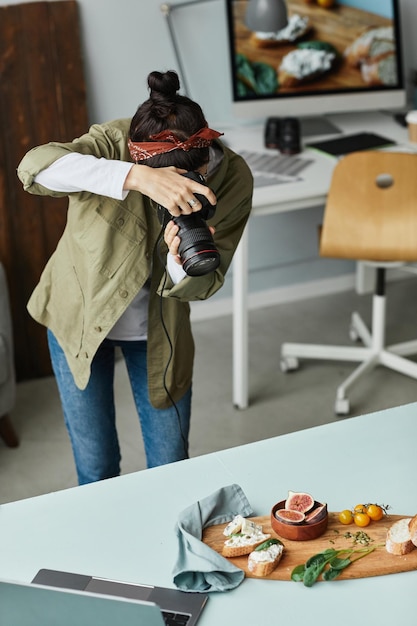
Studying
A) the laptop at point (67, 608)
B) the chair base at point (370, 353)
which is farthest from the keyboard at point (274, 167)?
the laptop at point (67, 608)

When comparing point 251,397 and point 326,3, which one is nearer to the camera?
point 251,397

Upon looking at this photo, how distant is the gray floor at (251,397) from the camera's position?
2967 mm

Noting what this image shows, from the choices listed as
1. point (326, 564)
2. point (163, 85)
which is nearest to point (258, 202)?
point (163, 85)

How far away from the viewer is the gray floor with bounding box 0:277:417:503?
297cm

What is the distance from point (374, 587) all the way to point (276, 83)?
2435mm

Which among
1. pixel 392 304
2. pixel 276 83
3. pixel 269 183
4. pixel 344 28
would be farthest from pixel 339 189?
pixel 392 304

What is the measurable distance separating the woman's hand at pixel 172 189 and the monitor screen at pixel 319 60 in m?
1.94

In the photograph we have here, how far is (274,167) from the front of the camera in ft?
10.7

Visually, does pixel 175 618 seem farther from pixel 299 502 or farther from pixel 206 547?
pixel 299 502

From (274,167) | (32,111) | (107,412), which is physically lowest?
(107,412)

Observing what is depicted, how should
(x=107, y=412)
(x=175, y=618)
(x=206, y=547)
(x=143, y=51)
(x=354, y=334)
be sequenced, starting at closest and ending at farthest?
1. (x=175, y=618)
2. (x=206, y=547)
3. (x=107, y=412)
4. (x=143, y=51)
5. (x=354, y=334)

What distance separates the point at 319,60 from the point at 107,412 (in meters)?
1.97

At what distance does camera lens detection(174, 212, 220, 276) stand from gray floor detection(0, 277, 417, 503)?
1.50 m

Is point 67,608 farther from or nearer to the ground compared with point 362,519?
farther from the ground
